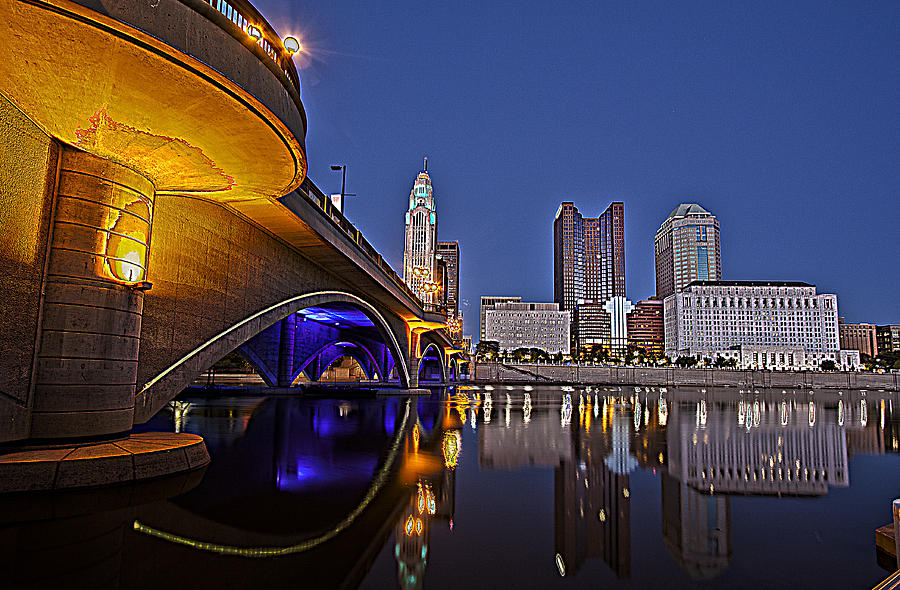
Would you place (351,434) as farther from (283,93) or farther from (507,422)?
(283,93)

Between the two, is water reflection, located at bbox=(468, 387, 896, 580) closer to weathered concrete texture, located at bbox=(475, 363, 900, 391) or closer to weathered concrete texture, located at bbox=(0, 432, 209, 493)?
weathered concrete texture, located at bbox=(0, 432, 209, 493)

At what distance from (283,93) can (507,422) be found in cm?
1723

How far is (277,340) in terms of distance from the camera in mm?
45312

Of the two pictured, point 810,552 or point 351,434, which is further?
point 351,434

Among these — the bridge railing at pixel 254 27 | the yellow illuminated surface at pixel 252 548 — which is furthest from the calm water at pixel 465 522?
the bridge railing at pixel 254 27

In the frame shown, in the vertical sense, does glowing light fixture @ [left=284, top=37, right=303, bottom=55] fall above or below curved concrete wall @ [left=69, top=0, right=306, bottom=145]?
above

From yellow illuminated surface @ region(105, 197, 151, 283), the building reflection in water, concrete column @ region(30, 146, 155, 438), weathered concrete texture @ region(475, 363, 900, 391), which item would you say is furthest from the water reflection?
weathered concrete texture @ region(475, 363, 900, 391)

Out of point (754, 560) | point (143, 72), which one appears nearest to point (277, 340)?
point (143, 72)

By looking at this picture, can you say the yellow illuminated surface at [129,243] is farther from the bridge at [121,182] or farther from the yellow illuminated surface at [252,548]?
the yellow illuminated surface at [252,548]

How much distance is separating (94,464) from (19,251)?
399 cm

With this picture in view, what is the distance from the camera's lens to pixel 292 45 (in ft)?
37.6

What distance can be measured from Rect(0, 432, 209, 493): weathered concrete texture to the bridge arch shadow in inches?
91.5

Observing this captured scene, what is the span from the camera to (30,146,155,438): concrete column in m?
9.89

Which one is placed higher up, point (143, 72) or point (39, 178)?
point (143, 72)
